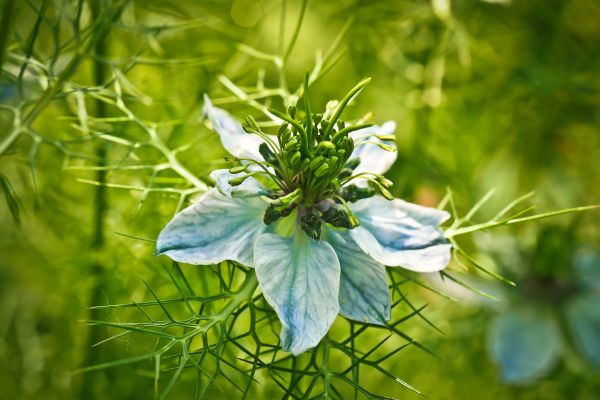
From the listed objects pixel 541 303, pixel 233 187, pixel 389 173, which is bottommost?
pixel 541 303

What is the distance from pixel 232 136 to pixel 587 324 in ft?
3.30

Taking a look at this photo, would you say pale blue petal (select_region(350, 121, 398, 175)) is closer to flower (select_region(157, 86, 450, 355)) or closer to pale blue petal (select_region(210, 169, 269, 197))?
flower (select_region(157, 86, 450, 355))

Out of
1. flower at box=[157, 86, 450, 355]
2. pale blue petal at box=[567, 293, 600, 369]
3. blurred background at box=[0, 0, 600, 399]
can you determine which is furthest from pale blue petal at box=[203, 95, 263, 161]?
pale blue petal at box=[567, 293, 600, 369]

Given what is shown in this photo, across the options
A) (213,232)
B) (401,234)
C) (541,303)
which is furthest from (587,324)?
(213,232)

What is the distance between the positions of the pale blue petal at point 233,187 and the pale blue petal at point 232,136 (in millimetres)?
78

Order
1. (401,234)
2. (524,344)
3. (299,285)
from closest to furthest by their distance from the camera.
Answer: (299,285), (401,234), (524,344)

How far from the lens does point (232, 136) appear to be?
110 cm

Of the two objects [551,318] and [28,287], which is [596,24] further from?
[28,287]

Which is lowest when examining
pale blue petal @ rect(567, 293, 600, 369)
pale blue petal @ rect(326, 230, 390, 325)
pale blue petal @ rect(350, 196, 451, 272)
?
pale blue petal @ rect(567, 293, 600, 369)

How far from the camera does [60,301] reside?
166cm

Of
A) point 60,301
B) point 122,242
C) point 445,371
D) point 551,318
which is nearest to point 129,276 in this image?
point 122,242

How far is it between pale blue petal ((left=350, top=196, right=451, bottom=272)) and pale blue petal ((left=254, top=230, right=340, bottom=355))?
0.21ft

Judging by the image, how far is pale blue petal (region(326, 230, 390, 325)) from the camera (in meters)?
0.96

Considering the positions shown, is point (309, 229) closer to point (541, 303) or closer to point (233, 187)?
point (233, 187)
